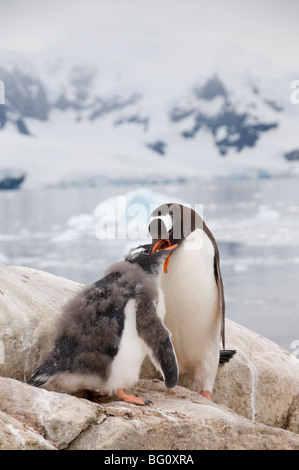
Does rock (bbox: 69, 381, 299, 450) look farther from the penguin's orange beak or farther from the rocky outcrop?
the penguin's orange beak

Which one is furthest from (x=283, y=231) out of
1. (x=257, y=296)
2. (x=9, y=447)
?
(x=9, y=447)

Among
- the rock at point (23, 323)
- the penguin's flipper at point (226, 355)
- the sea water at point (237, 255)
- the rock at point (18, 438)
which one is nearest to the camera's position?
the rock at point (18, 438)

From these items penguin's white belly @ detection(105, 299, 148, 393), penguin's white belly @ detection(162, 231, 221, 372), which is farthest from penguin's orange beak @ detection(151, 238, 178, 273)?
penguin's white belly @ detection(105, 299, 148, 393)

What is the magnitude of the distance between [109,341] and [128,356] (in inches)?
3.9

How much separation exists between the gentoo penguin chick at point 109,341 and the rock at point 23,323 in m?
0.24

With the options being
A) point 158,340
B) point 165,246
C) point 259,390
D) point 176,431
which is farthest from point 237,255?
point 176,431

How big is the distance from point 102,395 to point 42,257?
1437 centimetres

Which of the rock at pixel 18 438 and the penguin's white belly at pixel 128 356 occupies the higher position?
the penguin's white belly at pixel 128 356

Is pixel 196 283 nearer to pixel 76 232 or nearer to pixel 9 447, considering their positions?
pixel 9 447

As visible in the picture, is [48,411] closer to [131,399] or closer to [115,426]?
[115,426]

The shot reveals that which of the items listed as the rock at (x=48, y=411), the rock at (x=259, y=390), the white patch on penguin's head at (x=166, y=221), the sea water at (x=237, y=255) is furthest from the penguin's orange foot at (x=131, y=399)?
the sea water at (x=237, y=255)

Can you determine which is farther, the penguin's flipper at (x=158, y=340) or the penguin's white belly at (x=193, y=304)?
the penguin's white belly at (x=193, y=304)

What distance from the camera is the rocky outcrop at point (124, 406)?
5.80 ft

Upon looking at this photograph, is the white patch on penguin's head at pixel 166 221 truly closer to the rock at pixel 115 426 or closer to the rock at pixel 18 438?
the rock at pixel 115 426
